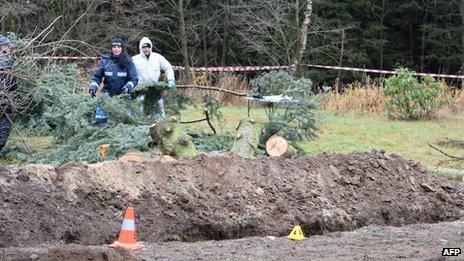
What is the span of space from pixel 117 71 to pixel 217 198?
4.91 metres

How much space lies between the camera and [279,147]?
11.2 meters

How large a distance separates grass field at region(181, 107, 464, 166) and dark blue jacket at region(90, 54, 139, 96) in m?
1.57

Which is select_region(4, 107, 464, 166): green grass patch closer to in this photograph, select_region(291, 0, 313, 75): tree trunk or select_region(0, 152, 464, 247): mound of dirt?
select_region(0, 152, 464, 247): mound of dirt

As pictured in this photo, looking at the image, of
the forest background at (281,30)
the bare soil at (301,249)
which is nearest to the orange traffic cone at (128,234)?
the bare soil at (301,249)

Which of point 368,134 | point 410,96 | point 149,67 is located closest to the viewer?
point 149,67

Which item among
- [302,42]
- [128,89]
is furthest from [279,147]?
[302,42]

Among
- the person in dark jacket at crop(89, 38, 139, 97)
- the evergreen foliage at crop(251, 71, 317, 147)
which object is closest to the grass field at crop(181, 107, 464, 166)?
the evergreen foliage at crop(251, 71, 317, 147)

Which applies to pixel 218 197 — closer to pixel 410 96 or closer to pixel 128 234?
pixel 128 234

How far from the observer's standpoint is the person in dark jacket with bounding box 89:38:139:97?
1290 centimetres

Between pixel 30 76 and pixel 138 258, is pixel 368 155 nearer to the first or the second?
pixel 30 76

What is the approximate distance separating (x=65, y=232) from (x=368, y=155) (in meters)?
3.96

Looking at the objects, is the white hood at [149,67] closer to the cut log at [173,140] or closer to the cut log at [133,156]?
the cut log at [173,140]

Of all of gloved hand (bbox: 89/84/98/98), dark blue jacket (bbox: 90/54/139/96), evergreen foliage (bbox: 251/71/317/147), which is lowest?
evergreen foliage (bbox: 251/71/317/147)

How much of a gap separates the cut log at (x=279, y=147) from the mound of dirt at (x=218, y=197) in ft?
4.13
